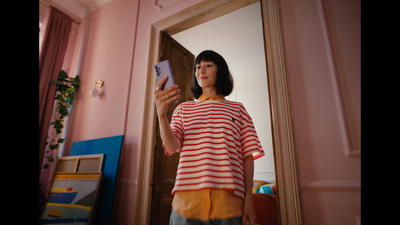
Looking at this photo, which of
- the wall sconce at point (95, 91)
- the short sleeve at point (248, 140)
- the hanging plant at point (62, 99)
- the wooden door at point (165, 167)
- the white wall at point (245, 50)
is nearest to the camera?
the short sleeve at point (248, 140)

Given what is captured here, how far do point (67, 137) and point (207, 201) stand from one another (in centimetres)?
284

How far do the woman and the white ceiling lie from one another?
124 inches

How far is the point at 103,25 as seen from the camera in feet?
10.1

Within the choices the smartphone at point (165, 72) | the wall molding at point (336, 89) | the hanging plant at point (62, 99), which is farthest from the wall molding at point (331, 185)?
the hanging plant at point (62, 99)

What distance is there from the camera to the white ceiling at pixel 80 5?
10.6ft

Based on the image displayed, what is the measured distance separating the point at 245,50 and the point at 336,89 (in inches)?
128

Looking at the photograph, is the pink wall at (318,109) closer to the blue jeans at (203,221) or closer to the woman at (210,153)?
the woman at (210,153)

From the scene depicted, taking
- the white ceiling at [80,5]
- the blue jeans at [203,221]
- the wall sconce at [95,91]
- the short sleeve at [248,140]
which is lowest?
the blue jeans at [203,221]

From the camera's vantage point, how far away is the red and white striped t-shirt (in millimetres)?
838

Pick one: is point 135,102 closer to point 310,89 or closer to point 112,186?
point 112,186

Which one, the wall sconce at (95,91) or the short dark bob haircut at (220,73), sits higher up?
the wall sconce at (95,91)

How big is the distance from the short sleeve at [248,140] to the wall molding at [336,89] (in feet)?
2.03

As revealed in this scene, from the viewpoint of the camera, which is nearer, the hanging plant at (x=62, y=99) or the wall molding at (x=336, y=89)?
the wall molding at (x=336, y=89)

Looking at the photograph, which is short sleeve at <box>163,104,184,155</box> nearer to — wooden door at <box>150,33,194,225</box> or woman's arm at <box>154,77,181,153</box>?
woman's arm at <box>154,77,181,153</box>
